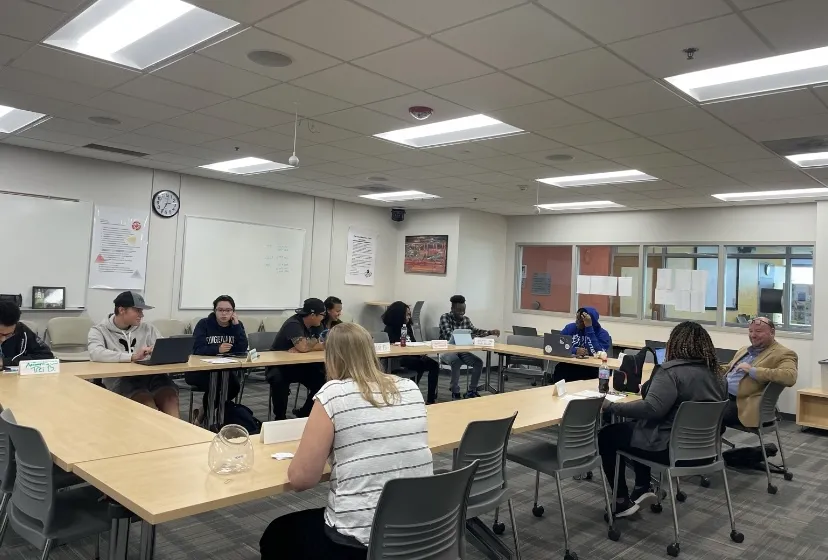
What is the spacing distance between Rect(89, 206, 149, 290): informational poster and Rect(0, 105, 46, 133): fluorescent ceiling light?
58.6 inches

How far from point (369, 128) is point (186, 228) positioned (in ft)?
13.0

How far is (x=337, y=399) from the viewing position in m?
1.97

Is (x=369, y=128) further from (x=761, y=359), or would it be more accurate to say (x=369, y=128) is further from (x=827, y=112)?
(x=761, y=359)

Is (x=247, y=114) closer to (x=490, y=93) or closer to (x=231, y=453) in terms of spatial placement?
(x=490, y=93)

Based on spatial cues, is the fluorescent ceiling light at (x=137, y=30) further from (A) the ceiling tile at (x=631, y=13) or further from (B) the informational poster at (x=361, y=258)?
(B) the informational poster at (x=361, y=258)

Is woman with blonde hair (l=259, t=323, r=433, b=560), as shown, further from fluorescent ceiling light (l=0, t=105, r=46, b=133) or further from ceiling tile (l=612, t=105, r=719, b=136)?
fluorescent ceiling light (l=0, t=105, r=46, b=133)

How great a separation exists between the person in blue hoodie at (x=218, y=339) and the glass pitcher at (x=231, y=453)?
288 centimetres

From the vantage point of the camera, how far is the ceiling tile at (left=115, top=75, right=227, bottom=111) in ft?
13.2

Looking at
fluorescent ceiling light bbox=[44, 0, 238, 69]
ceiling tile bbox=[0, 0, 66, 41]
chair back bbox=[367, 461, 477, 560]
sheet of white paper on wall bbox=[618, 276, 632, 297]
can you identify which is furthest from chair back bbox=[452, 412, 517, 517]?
sheet of white paper on wall bbox=[618, 276, 632, 297]

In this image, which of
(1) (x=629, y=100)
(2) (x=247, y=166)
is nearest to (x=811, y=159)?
(1) (x=629, y=100)

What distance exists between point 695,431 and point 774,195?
4.80 metres

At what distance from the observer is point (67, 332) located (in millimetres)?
6586

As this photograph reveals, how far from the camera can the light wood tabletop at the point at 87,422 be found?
234cm

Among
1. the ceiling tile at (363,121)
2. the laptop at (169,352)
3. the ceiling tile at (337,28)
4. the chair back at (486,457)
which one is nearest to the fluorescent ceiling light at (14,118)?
the laptop at (169,352)
